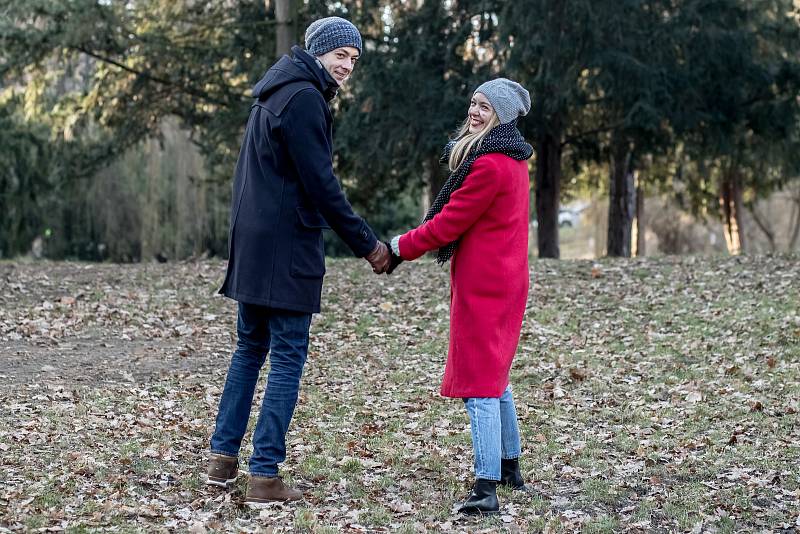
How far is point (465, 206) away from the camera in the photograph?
478cm

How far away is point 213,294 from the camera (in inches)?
505

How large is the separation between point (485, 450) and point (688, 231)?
28075 mm

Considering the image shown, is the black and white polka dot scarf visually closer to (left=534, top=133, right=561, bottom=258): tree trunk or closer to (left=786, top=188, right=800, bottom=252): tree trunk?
(left=534, top=133, right=561, bottom=258): tree trunk

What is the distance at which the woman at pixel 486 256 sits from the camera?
480 centimetres

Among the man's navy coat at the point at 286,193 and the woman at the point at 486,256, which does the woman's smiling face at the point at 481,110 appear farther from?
the man's navy coat at the point at 286,193

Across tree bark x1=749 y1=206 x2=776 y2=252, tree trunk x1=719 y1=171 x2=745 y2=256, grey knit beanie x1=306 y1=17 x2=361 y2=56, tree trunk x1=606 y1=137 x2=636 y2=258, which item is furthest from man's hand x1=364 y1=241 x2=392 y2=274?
tree bark x1=749 y1=206 x2=776 y2=252

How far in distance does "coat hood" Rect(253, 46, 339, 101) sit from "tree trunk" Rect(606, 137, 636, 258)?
16.3 metres

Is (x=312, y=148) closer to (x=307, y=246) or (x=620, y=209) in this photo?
(x=307, y=246)

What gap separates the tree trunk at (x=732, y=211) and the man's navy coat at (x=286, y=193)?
68.2 feet

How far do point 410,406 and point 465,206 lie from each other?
322 centimetres

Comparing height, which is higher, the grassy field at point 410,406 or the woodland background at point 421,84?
the woodland background at point 421,84

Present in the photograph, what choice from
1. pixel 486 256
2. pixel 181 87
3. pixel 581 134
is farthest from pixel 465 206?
pixel 581 134

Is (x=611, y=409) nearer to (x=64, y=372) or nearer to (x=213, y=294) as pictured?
(x=64, y=372)

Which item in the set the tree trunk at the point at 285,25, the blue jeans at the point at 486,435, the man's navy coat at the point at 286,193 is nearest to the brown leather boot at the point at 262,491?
the man's navy coat at the point at 286,193
